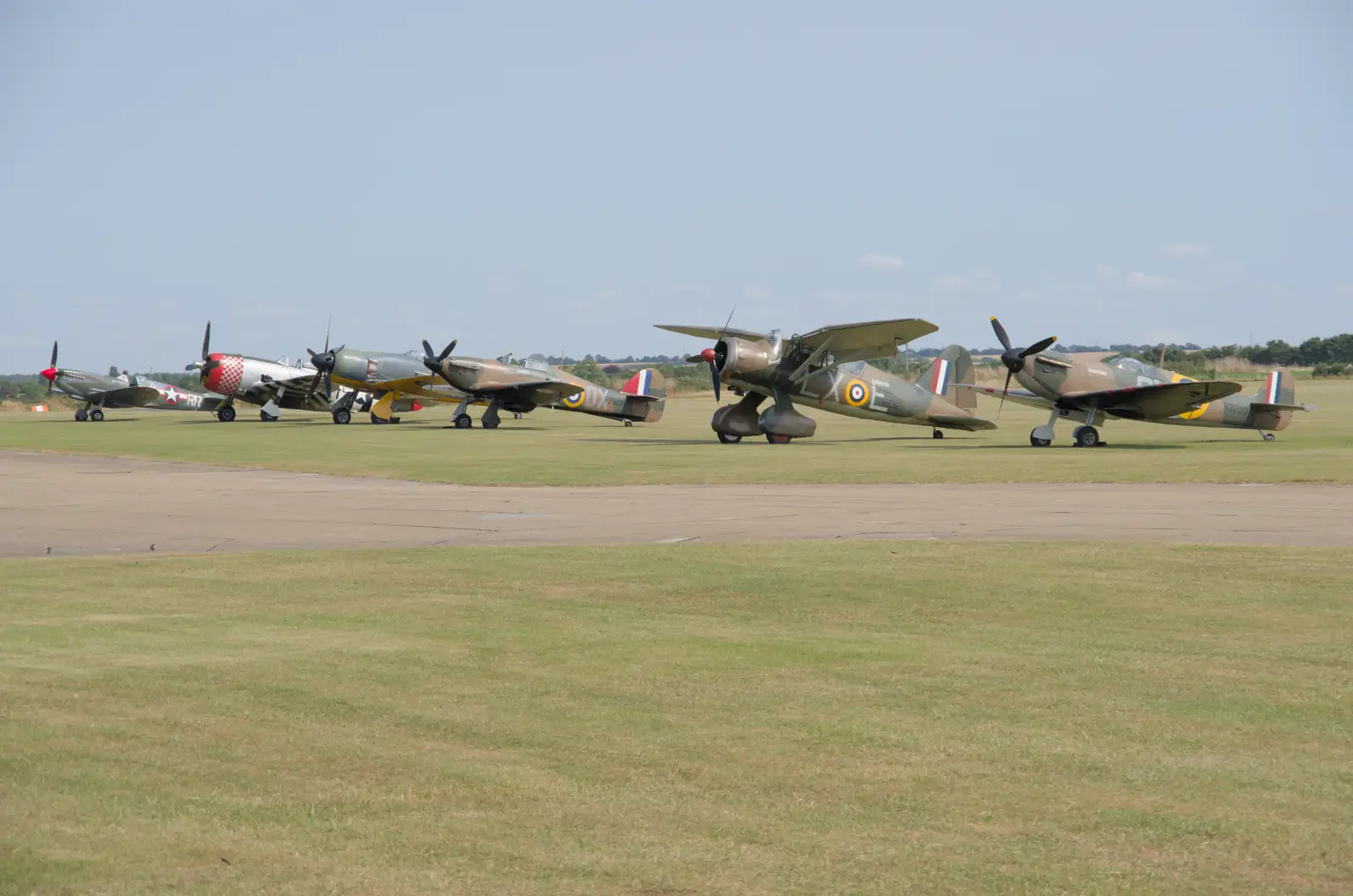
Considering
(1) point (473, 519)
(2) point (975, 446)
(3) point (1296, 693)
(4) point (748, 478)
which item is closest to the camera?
(3) point (1296, 693)

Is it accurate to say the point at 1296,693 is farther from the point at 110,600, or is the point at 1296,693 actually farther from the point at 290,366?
the point at 290,366

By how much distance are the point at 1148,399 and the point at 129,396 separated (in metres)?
50.0

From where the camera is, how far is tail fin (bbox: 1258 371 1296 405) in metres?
34.6

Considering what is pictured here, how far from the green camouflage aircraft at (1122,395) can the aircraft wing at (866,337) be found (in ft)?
7.45

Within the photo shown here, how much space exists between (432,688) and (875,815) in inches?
113

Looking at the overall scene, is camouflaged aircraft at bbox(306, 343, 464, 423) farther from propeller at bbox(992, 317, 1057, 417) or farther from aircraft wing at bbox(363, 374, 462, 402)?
propeller at bbox(992, 317, 1057, 417)

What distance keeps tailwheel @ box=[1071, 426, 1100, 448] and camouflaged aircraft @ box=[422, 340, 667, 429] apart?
20545mm

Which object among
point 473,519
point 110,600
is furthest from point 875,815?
point 473,519

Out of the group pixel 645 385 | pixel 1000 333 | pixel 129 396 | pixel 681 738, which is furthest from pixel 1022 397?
pixel 129 396

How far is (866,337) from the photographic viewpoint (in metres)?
35.1

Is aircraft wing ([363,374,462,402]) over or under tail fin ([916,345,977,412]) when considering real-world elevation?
under

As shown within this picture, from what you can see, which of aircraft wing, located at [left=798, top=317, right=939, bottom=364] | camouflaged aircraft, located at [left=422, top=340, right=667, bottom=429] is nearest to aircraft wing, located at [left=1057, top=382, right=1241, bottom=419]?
aircraft wing, located at [left=798, top=317, right=939, bottom=364]

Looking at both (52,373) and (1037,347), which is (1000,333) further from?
(52,373)

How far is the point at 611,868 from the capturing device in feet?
14.6
